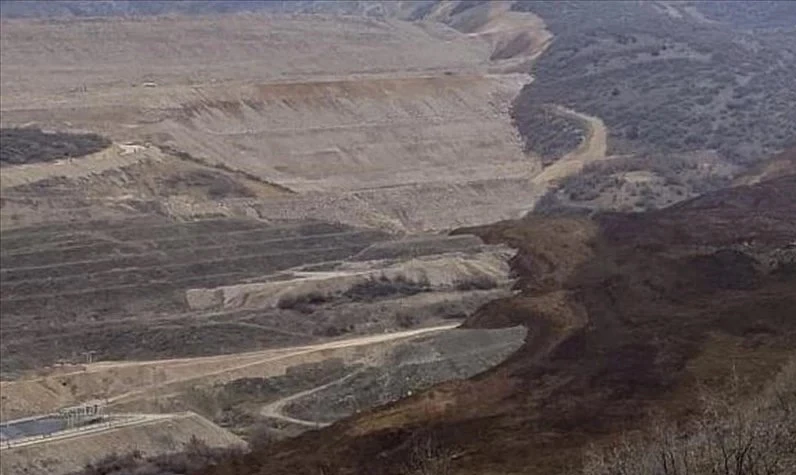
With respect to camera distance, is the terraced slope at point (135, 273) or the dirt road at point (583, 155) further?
the dirt road at point (583, 155)

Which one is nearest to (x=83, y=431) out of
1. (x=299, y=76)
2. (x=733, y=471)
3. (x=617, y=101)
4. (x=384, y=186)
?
(x=733, y=471)

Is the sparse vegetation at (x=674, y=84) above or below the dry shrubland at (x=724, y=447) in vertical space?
below

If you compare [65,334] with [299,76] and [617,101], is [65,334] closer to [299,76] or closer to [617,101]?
[617,101]

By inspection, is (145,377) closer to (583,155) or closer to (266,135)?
(583,155)

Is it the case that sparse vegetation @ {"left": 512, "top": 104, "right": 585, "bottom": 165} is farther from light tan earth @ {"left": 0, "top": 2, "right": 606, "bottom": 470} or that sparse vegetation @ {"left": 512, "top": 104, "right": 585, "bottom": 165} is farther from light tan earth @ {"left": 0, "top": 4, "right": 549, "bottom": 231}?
light tan earth @ {"left": 0, "top": 4, "right": 549, "bottom": 231}

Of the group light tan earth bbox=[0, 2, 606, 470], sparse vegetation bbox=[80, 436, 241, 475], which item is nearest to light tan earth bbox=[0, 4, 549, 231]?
light tan earth bbox=[0, 2, 606, 470]

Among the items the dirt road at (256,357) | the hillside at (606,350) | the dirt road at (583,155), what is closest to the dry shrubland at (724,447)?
the hillside at (606,350)

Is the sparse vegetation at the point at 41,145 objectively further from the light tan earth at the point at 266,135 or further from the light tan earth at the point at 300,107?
the light tan earth at the point at 300,107

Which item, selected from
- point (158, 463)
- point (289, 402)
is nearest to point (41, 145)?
point (289, 402)
